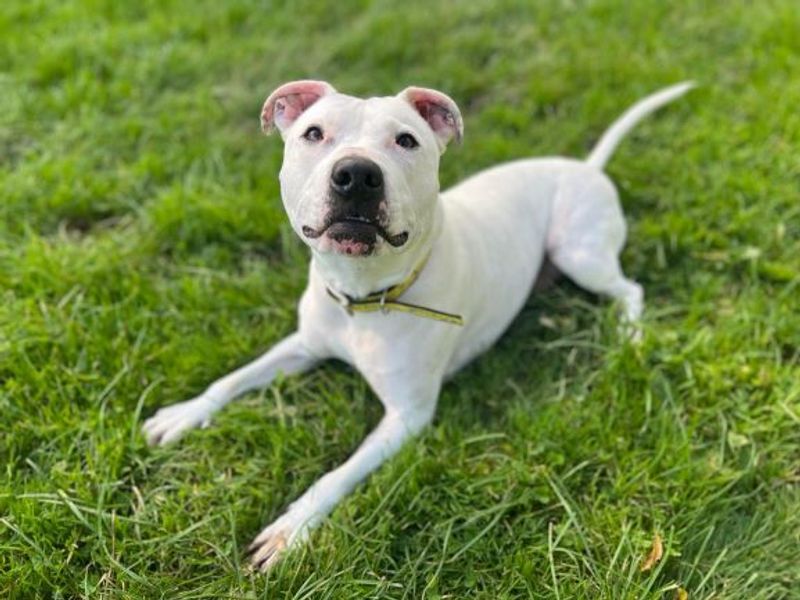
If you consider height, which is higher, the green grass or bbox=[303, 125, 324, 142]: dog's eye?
bbox=[303, 125, 324, 142]: dog's eye

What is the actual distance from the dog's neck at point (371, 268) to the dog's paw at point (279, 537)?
2.76 feet

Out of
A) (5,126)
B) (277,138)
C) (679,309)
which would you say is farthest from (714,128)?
(5,126)

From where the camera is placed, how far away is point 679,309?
12.7 feet

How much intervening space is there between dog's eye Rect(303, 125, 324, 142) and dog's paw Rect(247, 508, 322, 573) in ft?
4.40

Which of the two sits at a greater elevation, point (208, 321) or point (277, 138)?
point (277, 138)

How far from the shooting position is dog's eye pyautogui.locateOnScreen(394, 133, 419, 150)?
8.79ft

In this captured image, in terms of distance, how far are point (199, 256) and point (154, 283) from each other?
0.30 m

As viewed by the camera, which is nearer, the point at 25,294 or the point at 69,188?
the point at 25,294

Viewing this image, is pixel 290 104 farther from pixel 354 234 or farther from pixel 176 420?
pixel 176 420

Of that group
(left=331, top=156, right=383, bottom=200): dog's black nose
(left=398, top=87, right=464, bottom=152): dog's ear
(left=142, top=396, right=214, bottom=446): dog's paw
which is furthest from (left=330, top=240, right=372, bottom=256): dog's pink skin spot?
(left=142, top=396, right=214, bottom=446): dog's paw

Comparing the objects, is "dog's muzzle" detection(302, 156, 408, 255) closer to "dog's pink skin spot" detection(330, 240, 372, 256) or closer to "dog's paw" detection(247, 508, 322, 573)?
"dog's pink skin spot" detection(330, 240, 372, 256)

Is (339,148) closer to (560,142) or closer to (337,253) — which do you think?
(337,253)

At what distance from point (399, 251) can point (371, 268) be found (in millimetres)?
212

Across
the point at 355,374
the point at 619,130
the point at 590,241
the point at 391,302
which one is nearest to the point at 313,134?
the point at 391,302
